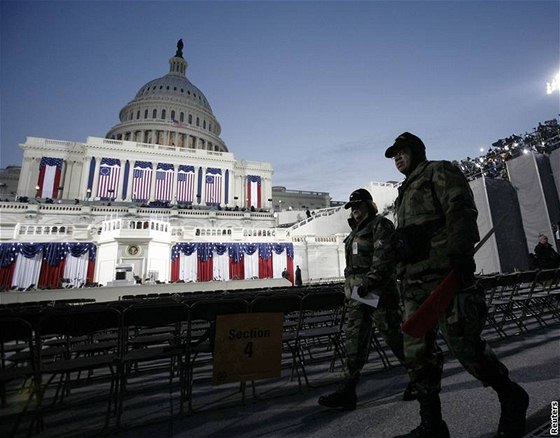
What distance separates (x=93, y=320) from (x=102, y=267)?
20621 mm

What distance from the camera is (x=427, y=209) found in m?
2.05

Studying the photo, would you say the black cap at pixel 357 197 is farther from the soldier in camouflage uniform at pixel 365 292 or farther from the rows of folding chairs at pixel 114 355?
the rows of folding chairs at pixel 114 355

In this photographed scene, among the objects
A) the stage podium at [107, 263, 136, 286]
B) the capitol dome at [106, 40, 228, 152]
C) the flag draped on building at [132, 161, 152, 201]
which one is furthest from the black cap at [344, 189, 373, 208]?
the capitol dome at [106, 40, 228, 152]

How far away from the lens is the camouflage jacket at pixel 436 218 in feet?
5.87

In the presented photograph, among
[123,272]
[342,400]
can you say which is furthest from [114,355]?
[123,272]

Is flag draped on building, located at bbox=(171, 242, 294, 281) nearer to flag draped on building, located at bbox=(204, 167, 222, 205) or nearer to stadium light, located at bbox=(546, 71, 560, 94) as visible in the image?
stadium light, located at bbox=(546, 71, 560, 94)

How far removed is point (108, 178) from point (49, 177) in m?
7.65

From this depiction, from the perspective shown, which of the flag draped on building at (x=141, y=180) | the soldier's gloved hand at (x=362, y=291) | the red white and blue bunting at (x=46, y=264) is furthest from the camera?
the flag draped on building at (x=141, y=180)

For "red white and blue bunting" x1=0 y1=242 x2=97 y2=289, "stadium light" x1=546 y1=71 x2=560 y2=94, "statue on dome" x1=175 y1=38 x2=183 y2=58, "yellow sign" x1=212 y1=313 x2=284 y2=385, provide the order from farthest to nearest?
"statue on dome" x1=175 y1=38 x2=183 y2=58
"red white and blue bunting" x1=0 y1=242 x2=97 y2=289
"stadium light" x1=546 y1=71 x2=560 y2=94
"yellow sign" x1=212 y1=313 x2=284 y2=385

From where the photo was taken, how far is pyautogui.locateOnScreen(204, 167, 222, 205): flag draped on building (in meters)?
45.7

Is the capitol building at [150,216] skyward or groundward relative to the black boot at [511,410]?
skyward

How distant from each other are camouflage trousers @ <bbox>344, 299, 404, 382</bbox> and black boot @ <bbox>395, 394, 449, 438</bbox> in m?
0.86

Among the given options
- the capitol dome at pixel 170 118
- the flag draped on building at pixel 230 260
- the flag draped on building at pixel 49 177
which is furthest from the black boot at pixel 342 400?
the capitol dome at pixel 170 118

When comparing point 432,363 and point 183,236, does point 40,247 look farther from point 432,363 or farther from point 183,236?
point 432,363
